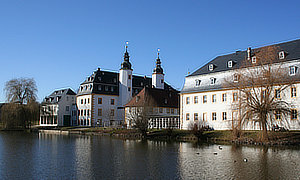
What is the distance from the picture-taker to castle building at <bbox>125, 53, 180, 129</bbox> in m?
41.1

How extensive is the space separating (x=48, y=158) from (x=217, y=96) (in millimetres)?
25095

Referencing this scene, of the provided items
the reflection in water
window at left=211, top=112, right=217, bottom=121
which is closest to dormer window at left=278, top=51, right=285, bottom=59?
window at left=211, top=112, right=217, bottom=121

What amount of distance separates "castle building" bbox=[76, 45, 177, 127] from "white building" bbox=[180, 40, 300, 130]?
2332 centimetres

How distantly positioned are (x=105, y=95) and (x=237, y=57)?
32975 mm

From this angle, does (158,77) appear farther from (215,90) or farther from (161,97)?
(215,90)

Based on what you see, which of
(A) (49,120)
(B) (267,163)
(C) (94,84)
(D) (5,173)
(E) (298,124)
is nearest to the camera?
(D) (5,173)

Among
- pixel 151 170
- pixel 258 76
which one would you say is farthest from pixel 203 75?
pixel 151 170

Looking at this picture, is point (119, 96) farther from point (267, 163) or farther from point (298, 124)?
point (267, 163)

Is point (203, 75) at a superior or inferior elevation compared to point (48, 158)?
superior

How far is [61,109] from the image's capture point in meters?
70.2

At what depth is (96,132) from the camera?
4853 cm

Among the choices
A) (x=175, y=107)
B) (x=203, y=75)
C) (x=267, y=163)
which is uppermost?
(x=203, y=75)

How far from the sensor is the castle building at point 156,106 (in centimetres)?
4110

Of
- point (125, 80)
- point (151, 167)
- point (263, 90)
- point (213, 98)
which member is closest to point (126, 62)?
point (125, 80)
